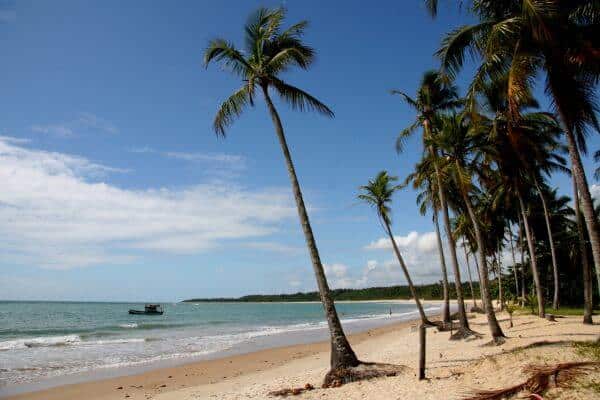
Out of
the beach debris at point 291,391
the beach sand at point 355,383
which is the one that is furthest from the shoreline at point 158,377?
the beach debris at point 291,391

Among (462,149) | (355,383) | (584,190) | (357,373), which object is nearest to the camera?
(584,190)

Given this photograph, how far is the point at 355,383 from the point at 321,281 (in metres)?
2.42

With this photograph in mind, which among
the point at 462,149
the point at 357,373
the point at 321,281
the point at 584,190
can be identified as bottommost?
the point at 357,373

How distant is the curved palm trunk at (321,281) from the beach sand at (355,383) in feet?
2.48

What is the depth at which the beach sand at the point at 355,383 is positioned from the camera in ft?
26.1

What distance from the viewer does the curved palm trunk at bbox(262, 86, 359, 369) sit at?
999 cm

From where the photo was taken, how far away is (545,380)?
6.47 metres

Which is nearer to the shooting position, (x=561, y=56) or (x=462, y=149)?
(x=561, y=56)

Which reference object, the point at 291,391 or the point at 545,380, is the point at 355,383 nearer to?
the point at 291,391

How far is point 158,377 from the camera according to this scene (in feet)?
47.9

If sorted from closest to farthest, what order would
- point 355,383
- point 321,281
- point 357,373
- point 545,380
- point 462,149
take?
point 545,380 < point 355,383 < point 357,373 < point 321,281 < point 462,149

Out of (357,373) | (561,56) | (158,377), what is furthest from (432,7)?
(158,377)

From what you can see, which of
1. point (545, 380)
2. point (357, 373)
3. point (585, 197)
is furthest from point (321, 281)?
point (585, 197)

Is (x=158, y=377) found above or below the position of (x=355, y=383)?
below
